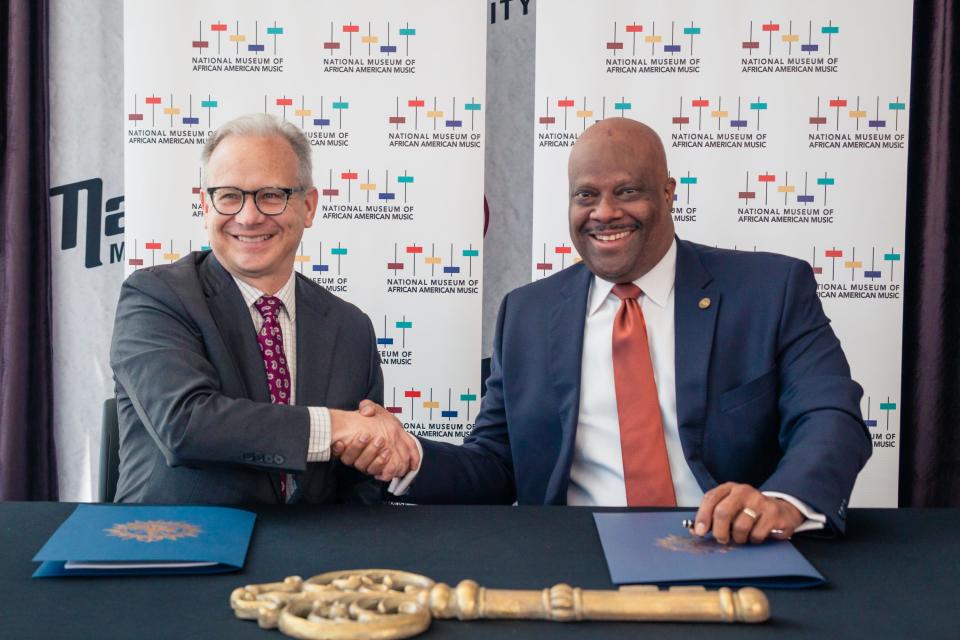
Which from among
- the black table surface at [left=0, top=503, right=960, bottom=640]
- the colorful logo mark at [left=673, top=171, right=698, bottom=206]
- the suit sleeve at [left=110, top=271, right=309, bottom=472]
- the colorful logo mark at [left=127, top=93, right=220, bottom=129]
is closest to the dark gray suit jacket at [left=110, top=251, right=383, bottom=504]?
the suit sleeve at [left=110, top=271, right=309, bottom=472]

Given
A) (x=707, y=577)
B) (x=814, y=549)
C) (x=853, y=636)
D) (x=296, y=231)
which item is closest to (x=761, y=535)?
(x=814, y=549)

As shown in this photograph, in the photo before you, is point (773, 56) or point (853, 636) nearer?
point (853, 636)

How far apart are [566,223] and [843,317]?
112cm

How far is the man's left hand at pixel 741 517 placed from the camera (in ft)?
5.44

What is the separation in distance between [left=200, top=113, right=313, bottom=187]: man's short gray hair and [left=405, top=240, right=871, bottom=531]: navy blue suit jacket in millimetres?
742

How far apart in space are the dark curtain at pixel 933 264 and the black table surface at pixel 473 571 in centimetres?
215

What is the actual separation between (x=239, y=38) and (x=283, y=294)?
1.68m

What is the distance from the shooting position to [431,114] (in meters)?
3.86

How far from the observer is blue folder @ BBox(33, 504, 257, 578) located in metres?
1.49

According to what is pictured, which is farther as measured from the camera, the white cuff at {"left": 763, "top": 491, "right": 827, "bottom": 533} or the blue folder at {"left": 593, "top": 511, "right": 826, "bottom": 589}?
the white cuff at {"left": 763, "top": 491, "right": 827, "bottom": 533}

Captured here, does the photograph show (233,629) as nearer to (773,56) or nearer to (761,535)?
(761,535)

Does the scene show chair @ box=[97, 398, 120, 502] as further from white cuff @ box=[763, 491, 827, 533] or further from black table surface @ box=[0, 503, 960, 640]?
white cuff @ box=[763, 491, 827, 533]

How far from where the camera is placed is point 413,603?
4.30 ft

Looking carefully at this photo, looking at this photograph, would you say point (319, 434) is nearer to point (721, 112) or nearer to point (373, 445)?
point (373, 445)
